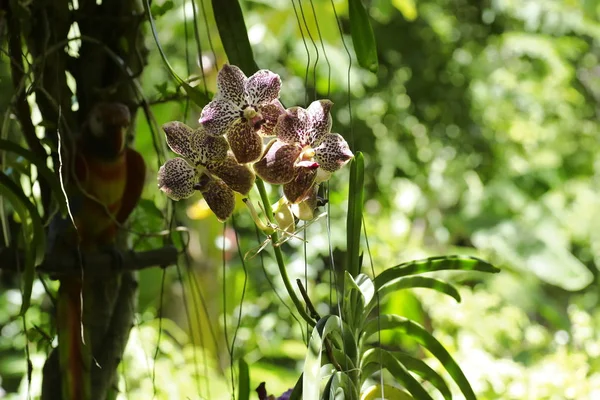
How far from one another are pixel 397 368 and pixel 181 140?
0.20 metres

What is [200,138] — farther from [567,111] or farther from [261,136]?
[567,111]

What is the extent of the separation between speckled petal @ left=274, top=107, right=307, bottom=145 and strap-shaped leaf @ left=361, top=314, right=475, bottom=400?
0.48 ft

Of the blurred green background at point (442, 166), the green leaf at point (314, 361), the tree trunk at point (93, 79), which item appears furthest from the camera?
the blurred green background at point (442, 166)

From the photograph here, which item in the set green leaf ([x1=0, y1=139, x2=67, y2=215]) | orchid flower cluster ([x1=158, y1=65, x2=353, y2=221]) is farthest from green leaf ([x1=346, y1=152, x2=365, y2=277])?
green leaf ([x1=0, y1=139, x2=67, y2=215])

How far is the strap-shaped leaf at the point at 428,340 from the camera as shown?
1.55 ft

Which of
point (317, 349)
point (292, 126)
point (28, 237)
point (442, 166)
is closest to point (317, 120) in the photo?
point (292, 126)

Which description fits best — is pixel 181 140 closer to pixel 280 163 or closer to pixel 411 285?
pixel 280 163

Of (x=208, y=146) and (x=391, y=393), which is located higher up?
(x=208, y=146)

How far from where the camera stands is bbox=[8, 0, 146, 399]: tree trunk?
1.92 ft

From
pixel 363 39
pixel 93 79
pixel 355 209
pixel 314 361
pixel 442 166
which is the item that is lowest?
pixel 314 361

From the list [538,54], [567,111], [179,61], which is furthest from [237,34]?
[567,111]

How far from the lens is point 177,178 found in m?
0.42

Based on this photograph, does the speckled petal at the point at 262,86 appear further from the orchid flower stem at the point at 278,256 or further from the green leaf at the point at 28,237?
the green leaf at the point at 28,237

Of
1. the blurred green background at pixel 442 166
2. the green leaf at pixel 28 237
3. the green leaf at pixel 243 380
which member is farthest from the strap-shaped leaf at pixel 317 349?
the blurred green background at pixel 442 166
